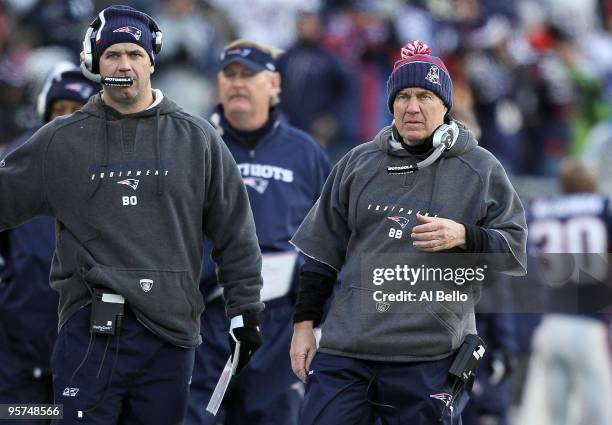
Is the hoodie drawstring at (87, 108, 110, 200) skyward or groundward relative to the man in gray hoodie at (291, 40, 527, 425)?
skyward

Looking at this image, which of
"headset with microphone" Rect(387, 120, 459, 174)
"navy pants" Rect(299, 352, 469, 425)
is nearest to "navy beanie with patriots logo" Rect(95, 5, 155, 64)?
"headset with microphone" Rect(387, 120, 459, 174)

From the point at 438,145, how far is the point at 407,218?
1.10 feet

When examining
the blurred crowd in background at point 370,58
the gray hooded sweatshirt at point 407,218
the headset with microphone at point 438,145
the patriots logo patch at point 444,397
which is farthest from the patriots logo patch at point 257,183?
the blurred crowd in background at point 370,58

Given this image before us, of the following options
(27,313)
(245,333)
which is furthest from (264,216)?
(245,333)

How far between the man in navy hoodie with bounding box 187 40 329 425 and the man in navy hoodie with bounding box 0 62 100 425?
0.83 m

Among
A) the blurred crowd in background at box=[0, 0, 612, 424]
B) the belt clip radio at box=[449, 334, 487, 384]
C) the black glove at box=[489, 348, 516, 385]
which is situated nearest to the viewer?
the belt clip radio at box=[449, 334, 487, 384]

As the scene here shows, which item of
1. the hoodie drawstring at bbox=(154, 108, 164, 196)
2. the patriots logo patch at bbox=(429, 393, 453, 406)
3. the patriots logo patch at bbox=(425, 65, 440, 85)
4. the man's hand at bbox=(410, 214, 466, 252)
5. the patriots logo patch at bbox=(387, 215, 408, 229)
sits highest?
the patriots logo patch at bbox=(425, 65, 440, 85)

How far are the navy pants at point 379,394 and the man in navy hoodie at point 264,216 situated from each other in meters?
1.55

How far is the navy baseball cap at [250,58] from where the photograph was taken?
794cm

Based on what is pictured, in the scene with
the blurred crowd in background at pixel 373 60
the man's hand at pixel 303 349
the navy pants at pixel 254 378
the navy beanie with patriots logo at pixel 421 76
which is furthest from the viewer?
the blurred crowd in background at pixel 373 60

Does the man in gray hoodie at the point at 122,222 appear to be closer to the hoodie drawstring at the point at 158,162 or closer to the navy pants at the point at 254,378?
the hoodie drawstring at the point at 158,162

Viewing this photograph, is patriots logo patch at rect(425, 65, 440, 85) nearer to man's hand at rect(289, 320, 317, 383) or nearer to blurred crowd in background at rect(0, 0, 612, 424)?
man's hand at rect(289, 320, 317, 383)

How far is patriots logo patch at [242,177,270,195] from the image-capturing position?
25.3 ft

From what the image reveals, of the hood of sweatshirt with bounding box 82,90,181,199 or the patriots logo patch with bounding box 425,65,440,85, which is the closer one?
the hood of sweatshirt with bounding box 82,90,181,199
